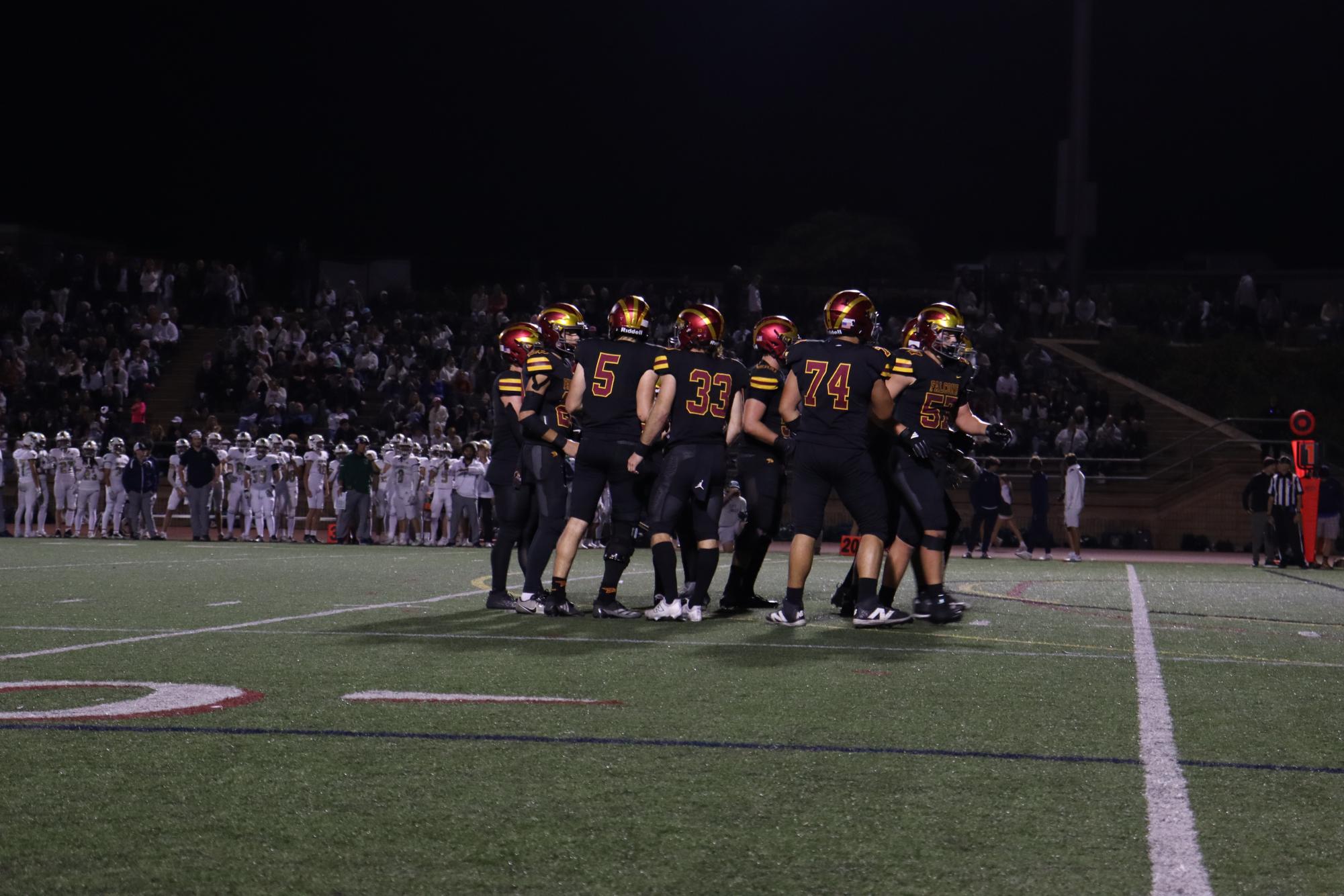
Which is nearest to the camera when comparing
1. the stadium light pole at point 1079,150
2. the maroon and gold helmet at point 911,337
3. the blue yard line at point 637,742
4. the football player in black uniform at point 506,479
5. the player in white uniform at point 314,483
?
the blue yard line at point 637,742

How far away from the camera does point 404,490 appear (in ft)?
81.5

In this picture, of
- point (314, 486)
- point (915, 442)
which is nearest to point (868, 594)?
point (915, 442)

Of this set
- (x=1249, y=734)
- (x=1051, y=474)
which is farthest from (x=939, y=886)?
(x=1051, y=474)

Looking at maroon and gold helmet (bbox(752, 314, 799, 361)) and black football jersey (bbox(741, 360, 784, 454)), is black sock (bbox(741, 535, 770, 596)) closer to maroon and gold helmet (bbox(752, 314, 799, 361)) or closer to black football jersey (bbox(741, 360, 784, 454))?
black football jersey (bbox(741, 360, 784, 454))

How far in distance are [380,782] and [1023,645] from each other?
484 cm

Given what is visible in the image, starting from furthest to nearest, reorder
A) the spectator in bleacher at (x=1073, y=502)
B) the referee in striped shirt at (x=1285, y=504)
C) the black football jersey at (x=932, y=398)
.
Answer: the spectator in bleacher at (x=1073, y=502) < the referee in striped shirt at (x=1285, y=504) < the black football jersey at (x=932, y=398)

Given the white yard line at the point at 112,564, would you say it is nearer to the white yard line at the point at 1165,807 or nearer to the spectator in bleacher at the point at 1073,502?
the white yard line at the point at 1165,807

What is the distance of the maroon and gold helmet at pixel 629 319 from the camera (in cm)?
981

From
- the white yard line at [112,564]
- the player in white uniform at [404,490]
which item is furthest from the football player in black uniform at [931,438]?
the player in white uniform at [404,490]

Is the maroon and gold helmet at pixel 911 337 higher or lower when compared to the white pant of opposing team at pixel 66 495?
higher

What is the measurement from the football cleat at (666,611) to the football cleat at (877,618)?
116 centimetres

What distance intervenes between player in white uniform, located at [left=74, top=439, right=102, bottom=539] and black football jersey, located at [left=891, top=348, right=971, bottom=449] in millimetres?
18935

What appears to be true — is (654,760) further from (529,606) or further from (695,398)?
(529,606)

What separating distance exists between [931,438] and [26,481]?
19.6 meters
